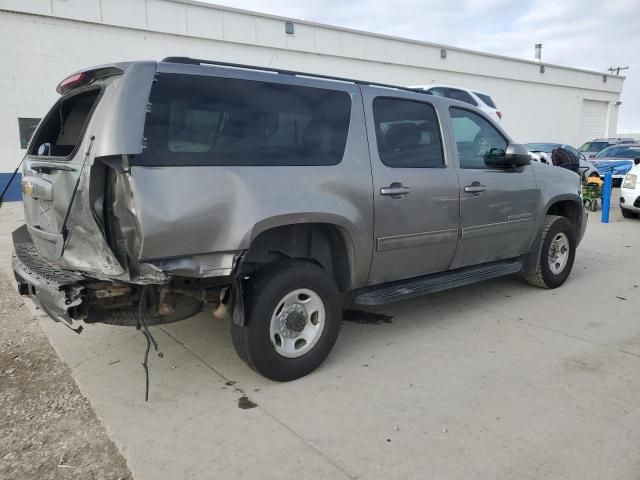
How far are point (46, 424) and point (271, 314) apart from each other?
1.47 m

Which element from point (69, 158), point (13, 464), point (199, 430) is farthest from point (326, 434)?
point (69, 158)

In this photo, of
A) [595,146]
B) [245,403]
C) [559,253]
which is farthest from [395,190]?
[595,146]

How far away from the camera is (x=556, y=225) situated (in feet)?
18.3

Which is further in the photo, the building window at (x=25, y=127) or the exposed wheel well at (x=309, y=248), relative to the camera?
the building window at (x=25, y=127)

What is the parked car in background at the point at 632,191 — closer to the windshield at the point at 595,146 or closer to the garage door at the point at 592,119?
the windshield at the point at 595,146

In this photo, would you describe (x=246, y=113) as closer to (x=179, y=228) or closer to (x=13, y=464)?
(x=179, y=228)

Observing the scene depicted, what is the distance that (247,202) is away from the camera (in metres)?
3.10

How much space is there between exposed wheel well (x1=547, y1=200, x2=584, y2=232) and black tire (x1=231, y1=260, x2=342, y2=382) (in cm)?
351

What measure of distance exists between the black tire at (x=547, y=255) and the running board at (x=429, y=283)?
0.43 m

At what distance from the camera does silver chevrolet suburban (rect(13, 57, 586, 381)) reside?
2.88 m

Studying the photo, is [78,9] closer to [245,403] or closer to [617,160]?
[245,403]

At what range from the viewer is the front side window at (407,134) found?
13.1 feet

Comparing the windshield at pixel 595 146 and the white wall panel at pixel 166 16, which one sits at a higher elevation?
the white wall panel at pixel 166 16

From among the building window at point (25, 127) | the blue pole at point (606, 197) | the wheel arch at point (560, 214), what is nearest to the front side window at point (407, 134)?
the wheel arch at point (560, 214)
